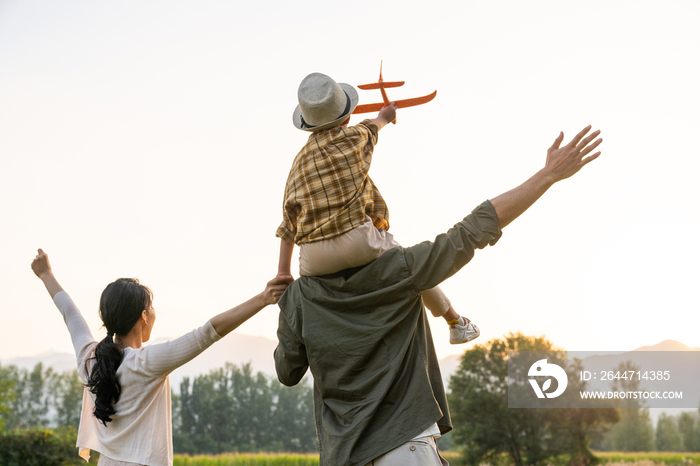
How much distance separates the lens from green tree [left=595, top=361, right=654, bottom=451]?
86.7ft

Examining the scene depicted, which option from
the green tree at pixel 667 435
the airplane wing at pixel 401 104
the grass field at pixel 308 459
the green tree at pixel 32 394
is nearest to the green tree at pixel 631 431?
the green tree at pixel 667 435

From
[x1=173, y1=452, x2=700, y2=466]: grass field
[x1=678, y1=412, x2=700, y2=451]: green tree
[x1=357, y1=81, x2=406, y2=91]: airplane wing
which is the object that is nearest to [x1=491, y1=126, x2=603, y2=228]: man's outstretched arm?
[x1=357, y1=81, x2=406, y2=91]: airplane wing

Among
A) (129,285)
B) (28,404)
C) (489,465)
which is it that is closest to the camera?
(129,285)

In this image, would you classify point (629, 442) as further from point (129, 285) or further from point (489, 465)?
point (129, 285)

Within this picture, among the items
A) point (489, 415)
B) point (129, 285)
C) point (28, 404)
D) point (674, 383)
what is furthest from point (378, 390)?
point (28, 404)

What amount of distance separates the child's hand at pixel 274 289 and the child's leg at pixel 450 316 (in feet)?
2.38

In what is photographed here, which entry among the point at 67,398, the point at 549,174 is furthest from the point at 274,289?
the point at 67,398

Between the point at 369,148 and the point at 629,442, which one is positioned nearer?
the point at 369,148

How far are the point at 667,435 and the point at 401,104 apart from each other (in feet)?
98.1

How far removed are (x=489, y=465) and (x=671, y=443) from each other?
9.04 metres

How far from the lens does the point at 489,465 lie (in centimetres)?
2453

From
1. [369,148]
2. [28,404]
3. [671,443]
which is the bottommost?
[671,443]

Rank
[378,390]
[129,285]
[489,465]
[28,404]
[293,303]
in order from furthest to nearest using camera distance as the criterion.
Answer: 1. [28,404]
2. [489,465]
3. [129,285]
4. [293,303]
5. [378,390]

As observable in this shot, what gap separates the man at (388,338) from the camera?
2725mm
